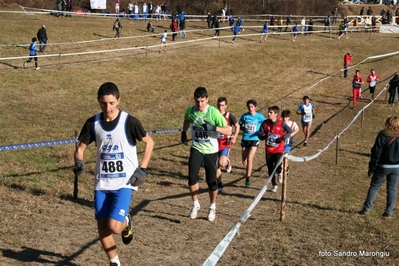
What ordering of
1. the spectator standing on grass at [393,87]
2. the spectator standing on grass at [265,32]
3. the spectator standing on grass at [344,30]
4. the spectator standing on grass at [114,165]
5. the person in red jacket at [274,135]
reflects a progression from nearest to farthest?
1. the spectator standing on grass at [114,165]
2. the person in red jacket at [274,135]
3. the spectator standing on grass at [393,87]
4. the spectator standing on grass at [265,32]
5. the spectator standing on grass at [344,30]

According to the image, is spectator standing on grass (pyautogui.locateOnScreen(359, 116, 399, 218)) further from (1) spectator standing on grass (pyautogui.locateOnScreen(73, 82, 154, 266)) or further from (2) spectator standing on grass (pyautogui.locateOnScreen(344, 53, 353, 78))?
(2) spectator standing on grass (pyautogui.locateOnScreen(344, 53, 353, 78))

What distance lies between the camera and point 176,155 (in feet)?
53.2

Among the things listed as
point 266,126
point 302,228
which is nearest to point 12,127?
point 266,126

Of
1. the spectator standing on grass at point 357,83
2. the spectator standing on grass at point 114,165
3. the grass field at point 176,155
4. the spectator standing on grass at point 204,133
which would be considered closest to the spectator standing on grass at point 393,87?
the grass field at point 176,155

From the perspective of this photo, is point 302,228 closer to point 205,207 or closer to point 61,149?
point 205,207

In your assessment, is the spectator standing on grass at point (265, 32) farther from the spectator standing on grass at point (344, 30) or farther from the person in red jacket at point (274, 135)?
the person in red jacket at point (274, 135)

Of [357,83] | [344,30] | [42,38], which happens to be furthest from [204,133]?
[344,30]

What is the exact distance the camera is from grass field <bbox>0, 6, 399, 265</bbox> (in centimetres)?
800

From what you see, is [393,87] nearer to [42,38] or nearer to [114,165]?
[42,38]

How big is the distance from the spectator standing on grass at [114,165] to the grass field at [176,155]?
1.18m

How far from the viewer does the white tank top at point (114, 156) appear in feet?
20.4

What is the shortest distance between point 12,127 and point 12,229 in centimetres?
1046

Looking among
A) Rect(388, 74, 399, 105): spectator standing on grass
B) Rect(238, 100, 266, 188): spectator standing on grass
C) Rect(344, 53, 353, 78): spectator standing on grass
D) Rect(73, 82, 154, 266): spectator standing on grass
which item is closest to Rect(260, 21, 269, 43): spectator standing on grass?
Rect(344, 53, 353, 78): spectator standing on grass

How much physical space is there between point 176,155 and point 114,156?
32.6 feet
